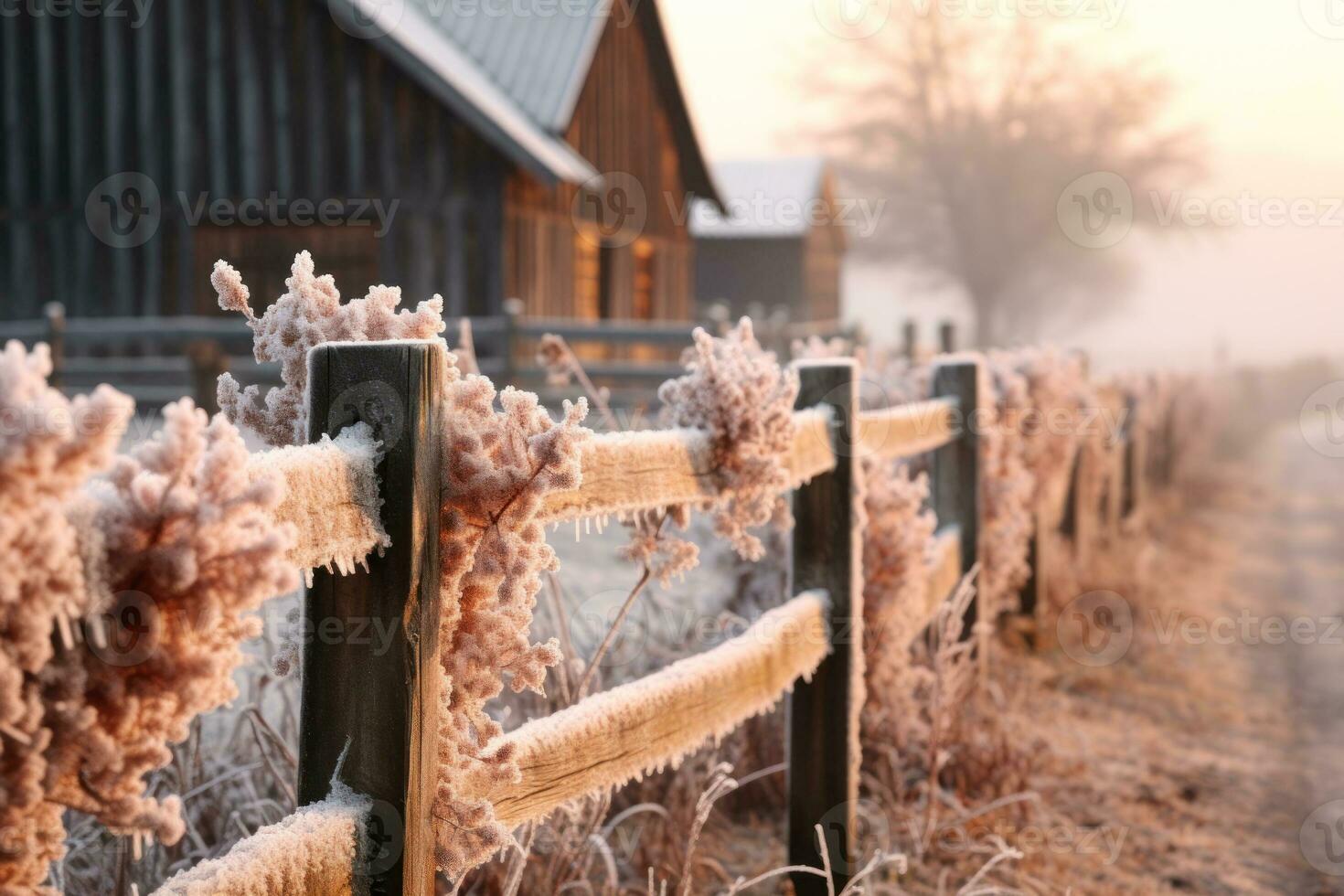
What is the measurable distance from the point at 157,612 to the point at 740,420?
5.60 ft

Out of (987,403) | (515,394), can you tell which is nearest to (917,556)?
(987,403)

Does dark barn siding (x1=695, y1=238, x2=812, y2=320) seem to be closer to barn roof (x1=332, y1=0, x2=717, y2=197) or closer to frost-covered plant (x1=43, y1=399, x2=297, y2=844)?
barn roof (x1=332, y1=0, x2=717, y2=197)

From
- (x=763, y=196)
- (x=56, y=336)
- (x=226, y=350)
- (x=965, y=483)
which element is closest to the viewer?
(x=965, y=483)

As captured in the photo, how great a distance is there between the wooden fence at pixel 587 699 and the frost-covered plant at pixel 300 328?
0.26 m

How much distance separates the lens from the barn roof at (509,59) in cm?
1321

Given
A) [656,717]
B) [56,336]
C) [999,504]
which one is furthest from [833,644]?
[56,336]

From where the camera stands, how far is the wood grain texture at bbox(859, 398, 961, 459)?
3863 millimetres

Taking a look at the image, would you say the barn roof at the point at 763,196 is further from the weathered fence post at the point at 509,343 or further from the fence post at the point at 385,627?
the fence post at the point at 385,627

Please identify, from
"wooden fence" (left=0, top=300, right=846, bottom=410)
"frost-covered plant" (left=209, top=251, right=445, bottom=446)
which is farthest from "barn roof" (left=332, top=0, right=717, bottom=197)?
"frost-covered plant" (left=209, top=251, right=445, bottom=446)

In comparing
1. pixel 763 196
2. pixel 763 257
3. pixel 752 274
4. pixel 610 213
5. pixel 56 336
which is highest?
pixel 763 196

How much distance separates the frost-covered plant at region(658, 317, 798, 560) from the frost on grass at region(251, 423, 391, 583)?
3.93 ft

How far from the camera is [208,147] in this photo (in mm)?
14578

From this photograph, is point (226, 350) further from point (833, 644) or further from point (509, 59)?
point (833, 644)

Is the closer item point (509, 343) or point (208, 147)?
point (509, 343)
